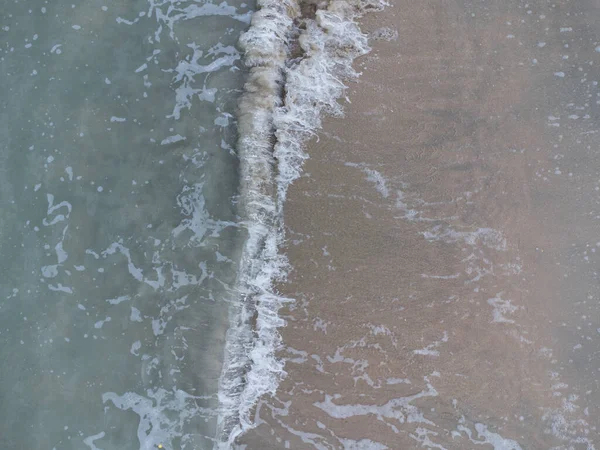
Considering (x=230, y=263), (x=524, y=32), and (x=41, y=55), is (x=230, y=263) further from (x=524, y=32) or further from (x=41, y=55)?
(x=524, y=32)

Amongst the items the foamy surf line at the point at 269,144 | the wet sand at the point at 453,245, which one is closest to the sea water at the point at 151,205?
the foamy surf line at the point at 269,144

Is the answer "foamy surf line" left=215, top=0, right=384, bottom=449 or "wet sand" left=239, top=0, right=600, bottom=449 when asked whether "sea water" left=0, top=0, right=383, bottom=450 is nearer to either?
"foamy surf line" left=215, top=0, right=384, bottom=449

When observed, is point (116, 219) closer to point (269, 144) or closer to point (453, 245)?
point (269, 144)

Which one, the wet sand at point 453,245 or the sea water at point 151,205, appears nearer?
the wet sand at point 453,245

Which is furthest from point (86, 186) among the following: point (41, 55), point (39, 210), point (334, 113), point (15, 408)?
point (334, 113)

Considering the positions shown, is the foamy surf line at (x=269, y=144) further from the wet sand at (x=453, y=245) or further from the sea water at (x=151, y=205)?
the wet sand at (x=453, y=245)

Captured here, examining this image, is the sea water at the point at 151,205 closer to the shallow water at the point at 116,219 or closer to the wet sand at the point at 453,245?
the shallow water at the point at 116,219
